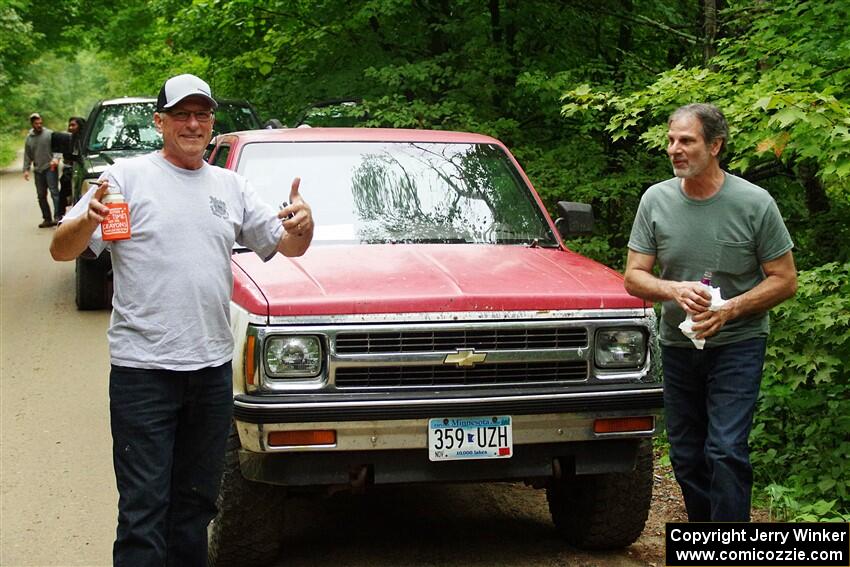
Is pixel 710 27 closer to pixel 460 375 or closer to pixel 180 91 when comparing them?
pixel 460 375

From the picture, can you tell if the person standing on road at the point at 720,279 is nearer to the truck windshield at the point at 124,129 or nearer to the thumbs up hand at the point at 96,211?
the thumbs up hand at the point at 96,211

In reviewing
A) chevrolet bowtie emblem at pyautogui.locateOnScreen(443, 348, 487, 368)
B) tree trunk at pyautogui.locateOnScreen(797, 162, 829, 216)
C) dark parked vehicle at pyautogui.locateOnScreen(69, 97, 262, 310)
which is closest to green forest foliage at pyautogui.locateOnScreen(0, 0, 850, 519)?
tree trunk at pyautogui.locateOnScreen(797, 162, 829, 216)

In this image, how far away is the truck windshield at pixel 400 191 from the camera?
582 cm

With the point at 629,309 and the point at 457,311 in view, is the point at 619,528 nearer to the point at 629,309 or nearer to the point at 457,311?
the point at 629,309

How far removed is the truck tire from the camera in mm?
11789

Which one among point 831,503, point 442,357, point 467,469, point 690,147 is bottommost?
point 831,503

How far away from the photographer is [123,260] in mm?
3832

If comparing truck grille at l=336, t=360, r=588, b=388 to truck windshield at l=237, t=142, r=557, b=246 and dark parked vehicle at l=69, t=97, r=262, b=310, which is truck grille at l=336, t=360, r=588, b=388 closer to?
truck windshield at l=237, t=142, r=557, b=246

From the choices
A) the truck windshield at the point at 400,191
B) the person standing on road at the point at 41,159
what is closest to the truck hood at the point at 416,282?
the truck windshield at the point at 400,191

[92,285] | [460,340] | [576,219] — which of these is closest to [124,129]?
[92,285]

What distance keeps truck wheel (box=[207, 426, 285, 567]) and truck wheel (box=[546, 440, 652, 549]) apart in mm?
1335

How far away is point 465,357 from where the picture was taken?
4750 mm

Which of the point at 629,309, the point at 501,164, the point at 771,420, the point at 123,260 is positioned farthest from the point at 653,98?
the point at 123,260

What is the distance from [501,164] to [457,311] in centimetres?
200
